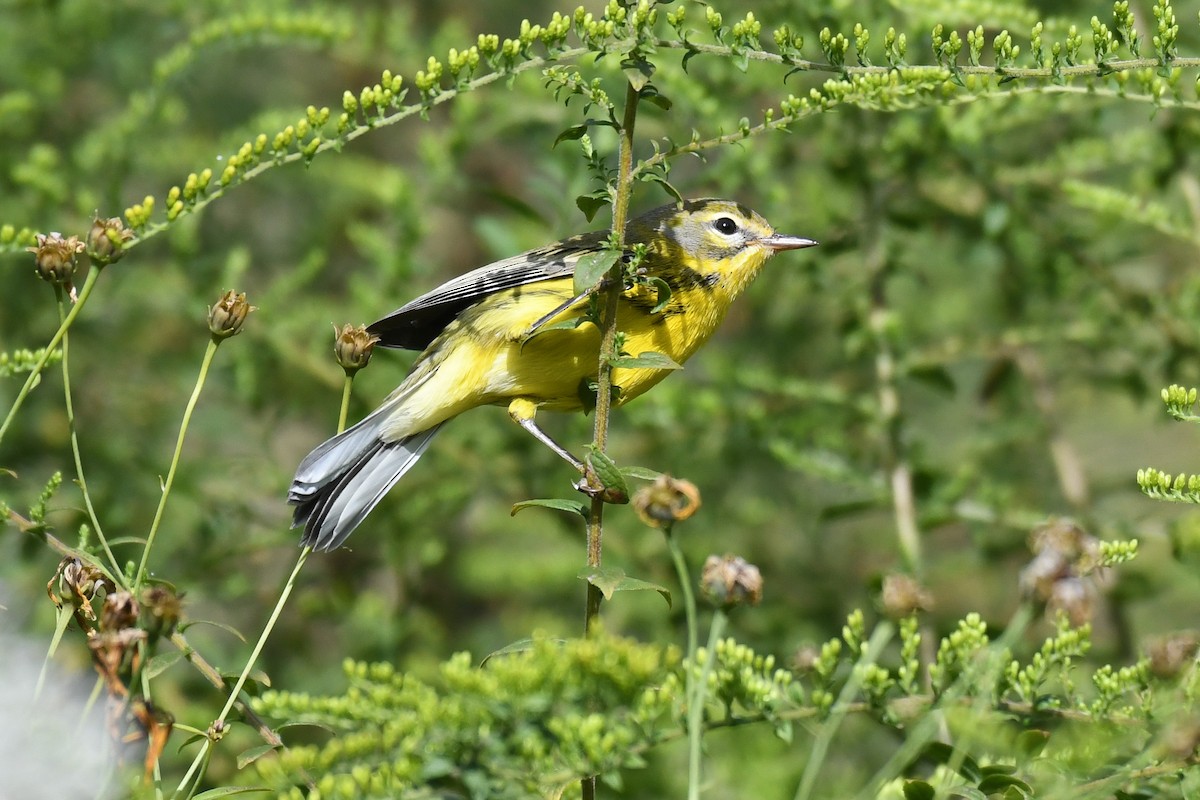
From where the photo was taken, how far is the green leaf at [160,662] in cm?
167

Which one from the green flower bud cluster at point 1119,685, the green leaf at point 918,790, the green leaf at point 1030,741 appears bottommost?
the green leaf at point 918,790

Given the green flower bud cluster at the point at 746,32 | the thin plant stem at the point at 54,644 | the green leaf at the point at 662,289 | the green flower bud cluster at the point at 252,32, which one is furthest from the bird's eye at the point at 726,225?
the thin plant stem at the point at 54,644

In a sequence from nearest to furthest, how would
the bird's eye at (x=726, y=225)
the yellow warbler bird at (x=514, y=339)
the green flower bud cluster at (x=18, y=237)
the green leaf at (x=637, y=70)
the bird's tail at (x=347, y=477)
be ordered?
the green leaf at (x=637, y=70) < the green flower bud cluster at (x=18, y=237) < the bird's tail at (x=347, y=477) < the yellow warbler bird at (x=514, y=339) < the bird's eye at (x=726, y=225)

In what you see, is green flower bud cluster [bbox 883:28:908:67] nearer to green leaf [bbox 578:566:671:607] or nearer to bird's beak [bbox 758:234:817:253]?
green leaf [bbox 578:566:671:607]

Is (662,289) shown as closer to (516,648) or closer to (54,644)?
(516,648)

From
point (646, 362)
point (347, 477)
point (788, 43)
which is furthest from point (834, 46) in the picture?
point (347, 477)

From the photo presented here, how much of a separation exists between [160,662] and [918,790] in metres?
0.96

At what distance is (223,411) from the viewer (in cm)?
529

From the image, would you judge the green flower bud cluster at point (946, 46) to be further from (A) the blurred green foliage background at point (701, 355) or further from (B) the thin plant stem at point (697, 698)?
(A) the blurred green foliage background at point (701, 355)

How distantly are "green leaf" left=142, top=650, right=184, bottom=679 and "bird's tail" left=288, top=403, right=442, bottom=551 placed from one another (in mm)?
980

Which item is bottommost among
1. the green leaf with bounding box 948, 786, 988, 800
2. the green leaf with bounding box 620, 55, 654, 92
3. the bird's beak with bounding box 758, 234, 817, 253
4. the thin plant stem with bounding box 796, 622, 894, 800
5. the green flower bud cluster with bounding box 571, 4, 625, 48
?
the bird's beak with bounding box 758, 234, 817, 253

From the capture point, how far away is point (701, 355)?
5.04 metres

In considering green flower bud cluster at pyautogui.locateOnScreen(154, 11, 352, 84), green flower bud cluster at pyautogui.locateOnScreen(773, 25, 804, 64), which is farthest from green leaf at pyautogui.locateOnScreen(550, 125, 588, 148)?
green flower bud cluster at pyautogui.locateOnScreen(154, 11, 352, 84)

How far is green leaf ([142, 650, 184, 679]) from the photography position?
65.9 inches
